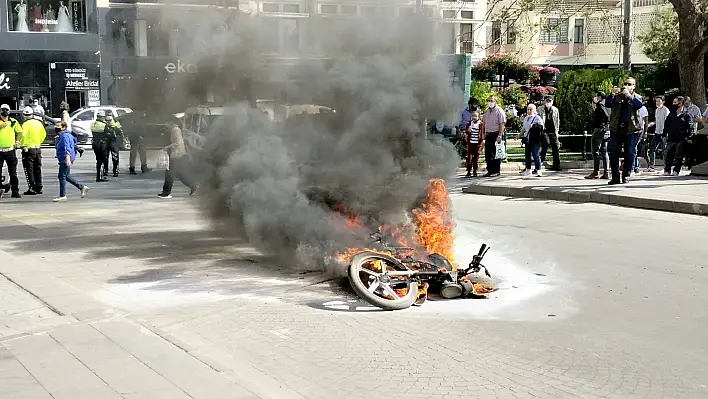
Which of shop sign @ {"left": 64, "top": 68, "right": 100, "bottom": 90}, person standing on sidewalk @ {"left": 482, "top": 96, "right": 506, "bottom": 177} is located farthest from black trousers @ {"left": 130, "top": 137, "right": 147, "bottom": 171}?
shop sign @ {"left": 64, "top": 68, "right": 100, "bottom": 90}

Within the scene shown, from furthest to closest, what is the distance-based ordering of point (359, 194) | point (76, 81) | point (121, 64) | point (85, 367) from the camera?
point (76, 81), point (121, 64), point (359, 194), point (85, 367)

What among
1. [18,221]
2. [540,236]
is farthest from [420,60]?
[18,221]

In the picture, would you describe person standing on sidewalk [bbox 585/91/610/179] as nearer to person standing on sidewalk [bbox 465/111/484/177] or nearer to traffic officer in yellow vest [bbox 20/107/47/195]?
person standing on sidewalk [bbox 465/111/484/177]

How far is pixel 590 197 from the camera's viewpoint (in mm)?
12734

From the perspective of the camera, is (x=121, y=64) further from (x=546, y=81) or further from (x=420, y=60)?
(x=546, y=81)

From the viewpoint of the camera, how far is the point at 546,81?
35.9m

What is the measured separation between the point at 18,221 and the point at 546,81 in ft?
96.6

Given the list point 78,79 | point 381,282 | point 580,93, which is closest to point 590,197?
point 381,282

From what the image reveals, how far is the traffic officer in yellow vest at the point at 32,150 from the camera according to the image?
14.3m

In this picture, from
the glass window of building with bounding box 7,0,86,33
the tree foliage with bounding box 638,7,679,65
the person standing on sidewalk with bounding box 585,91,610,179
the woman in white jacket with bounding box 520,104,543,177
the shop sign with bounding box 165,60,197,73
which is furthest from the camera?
the glass window of building with bounding box 7,0,86,33

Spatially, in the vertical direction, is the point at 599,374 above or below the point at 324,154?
below

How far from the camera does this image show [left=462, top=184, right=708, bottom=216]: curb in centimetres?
1140

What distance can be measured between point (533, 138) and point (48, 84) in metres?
23.4

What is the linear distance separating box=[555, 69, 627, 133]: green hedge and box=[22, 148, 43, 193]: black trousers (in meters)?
13.6
